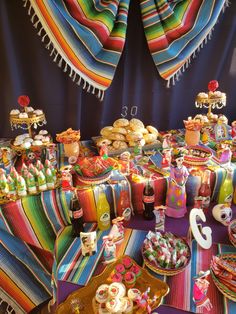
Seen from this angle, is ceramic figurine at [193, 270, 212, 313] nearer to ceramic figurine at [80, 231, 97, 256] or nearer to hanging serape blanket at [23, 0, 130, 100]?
ceramic figurine at [80, 231, 97, 256]

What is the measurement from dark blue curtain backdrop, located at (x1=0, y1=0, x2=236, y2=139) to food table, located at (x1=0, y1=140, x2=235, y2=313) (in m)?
0.51

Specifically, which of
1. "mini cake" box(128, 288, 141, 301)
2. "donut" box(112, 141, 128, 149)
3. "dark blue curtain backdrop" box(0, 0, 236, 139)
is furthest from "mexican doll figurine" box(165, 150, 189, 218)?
"dark blue curtain backdrop" box(0, 0, 236, 139)

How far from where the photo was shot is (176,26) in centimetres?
176

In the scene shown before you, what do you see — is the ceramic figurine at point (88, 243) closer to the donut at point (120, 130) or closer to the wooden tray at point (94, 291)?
the wooden tray at point (94, 291)

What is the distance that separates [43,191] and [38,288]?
570 millimetres

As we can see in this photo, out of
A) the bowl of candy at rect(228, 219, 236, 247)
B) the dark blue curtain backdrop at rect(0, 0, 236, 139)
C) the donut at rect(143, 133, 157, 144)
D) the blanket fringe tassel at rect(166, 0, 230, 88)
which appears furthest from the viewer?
the blanket fringe tassel at rect(166, 0, 230, 88)

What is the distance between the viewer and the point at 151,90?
2.01 metres

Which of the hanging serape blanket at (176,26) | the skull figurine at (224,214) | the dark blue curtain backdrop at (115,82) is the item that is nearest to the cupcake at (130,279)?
the skull figurine at (224,214)

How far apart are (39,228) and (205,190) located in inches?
35.3

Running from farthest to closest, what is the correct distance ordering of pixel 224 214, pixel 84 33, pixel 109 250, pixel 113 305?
1. pixel 84 33
2. pixel 224 214
3. pixel 109 250
4. pixel 113 305

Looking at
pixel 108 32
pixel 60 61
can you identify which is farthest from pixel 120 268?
pixel 108 32

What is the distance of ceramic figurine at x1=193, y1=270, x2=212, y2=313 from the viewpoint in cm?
98

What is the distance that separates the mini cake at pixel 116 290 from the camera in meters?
0.99

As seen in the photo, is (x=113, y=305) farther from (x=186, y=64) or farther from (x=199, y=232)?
(x=186, y=64)
